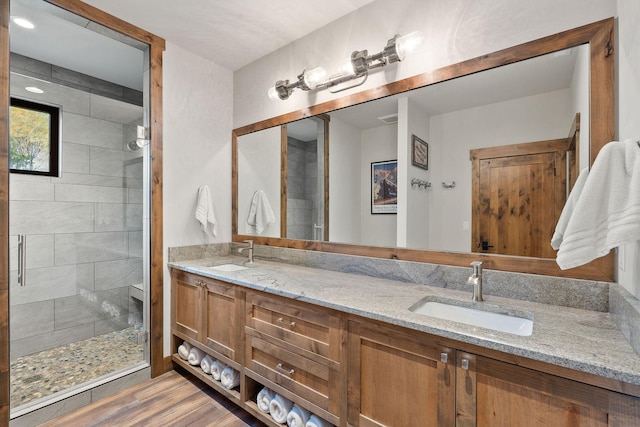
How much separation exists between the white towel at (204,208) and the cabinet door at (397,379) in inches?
66.7

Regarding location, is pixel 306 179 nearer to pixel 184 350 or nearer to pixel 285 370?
pixel 285 370

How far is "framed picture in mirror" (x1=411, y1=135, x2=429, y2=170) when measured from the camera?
1.76 metres

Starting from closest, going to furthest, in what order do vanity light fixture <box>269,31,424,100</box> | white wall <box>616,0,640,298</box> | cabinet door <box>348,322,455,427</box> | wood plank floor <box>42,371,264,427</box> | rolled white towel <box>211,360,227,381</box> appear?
white wall <box>616,0,640,298</box>, cabinet door <box>348,322,455,427</box>, vanity light fixture <box>269,31,424,100</box>, wood plank floor <box>42,371,264,427</box>, rolled white towel <box>211,360,227,381</box>

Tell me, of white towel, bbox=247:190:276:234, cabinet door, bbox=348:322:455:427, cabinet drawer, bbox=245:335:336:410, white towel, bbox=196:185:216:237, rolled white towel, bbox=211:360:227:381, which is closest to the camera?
cabinet door, bbox=348:322:455:427

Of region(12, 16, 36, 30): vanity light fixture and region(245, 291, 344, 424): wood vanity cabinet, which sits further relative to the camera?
region(12, 16, 36, 30): vanity light fixture

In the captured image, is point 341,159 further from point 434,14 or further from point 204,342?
point 204,342

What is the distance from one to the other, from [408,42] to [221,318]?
203 cm

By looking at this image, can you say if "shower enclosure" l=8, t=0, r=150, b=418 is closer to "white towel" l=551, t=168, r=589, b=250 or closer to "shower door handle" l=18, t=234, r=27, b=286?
"shower door handle" l=18, t=234, r=27, b=286

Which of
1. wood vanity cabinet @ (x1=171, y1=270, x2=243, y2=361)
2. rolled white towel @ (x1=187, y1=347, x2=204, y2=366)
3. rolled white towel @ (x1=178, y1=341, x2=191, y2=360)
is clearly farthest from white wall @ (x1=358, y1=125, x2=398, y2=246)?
rolled white towel @ (x1=178, y1=341, x2=191, y2=360)

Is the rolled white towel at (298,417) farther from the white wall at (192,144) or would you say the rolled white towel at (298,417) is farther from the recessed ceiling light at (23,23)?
the recessed ceiling light at (23,23)

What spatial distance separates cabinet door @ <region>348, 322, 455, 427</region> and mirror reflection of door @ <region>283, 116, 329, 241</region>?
101cm

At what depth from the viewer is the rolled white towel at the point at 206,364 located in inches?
84.1

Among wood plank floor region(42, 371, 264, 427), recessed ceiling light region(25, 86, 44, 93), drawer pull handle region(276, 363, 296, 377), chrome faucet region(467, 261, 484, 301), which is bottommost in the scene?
wood plank floor region(42, 371, 264, 427)

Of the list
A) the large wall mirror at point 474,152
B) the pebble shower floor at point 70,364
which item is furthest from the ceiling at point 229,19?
the pebble shower floor at point 70,364
